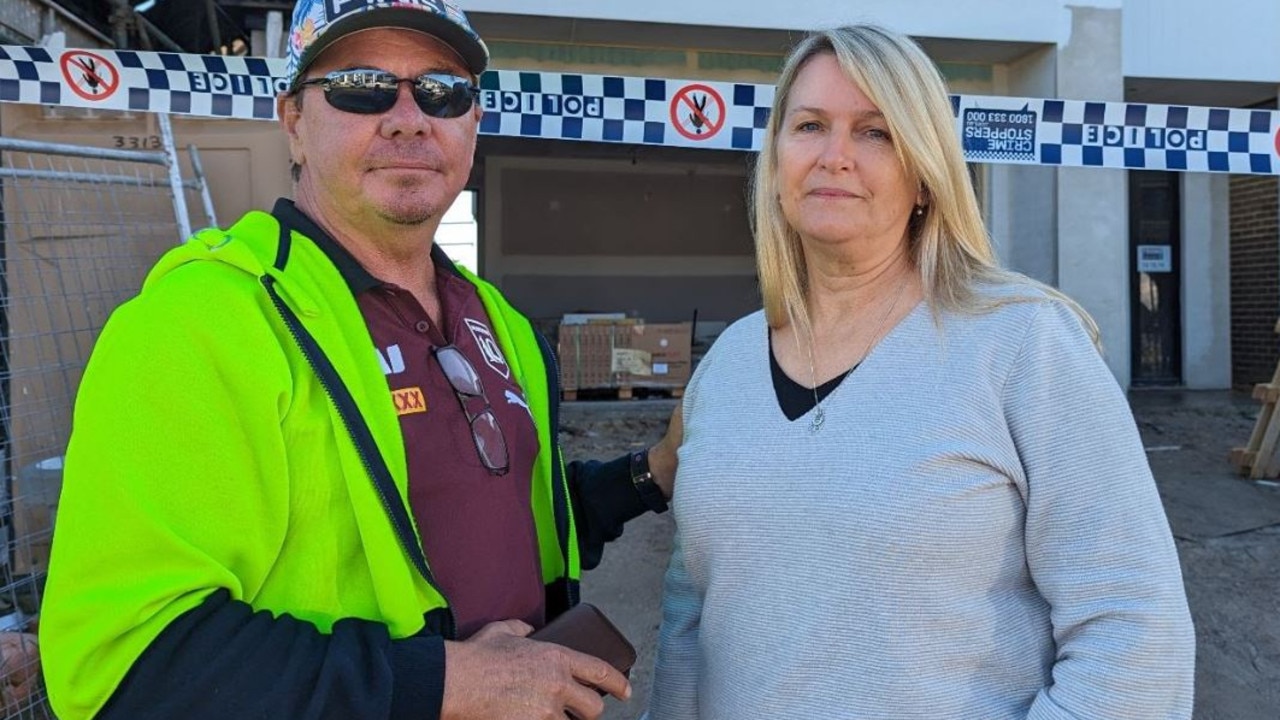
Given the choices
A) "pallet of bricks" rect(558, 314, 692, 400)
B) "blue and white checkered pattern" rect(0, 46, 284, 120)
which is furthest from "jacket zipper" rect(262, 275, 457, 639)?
"pallet of bricks" rect(558, 314, 692, 400)

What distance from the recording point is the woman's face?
1.67m

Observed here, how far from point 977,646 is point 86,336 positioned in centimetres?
467

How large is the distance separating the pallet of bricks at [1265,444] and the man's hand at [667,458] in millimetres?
6276

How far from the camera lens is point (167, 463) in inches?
47.5

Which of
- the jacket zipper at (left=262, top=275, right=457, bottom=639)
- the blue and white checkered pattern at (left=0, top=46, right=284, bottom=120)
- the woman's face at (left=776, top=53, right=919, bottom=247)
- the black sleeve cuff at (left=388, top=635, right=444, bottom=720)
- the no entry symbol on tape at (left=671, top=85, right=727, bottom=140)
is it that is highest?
the blue and white checkered pattern at (left=0, top=46, right=284, bottom=120)

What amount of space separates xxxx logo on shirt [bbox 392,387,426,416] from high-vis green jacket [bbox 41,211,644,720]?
2.3 inches

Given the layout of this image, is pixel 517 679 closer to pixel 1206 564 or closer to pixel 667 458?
pixel 667 458

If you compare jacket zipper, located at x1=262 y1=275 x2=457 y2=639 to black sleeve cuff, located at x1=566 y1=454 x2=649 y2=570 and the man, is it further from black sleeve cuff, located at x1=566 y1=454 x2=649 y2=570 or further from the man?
black sleeve cuff, located at x1=566 y1=454 x2=649 y2=570

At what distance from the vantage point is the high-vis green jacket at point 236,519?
118 cm

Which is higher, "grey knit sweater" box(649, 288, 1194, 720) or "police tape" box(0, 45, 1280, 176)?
"police tape" box(0, 45, 1280, 176)

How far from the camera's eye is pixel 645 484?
2.16 m

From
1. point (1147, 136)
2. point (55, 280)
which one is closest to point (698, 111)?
point (1147, 136)

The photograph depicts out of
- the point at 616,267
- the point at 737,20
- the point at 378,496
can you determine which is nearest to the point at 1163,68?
the point at 737,20

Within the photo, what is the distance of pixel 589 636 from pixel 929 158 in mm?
1025
